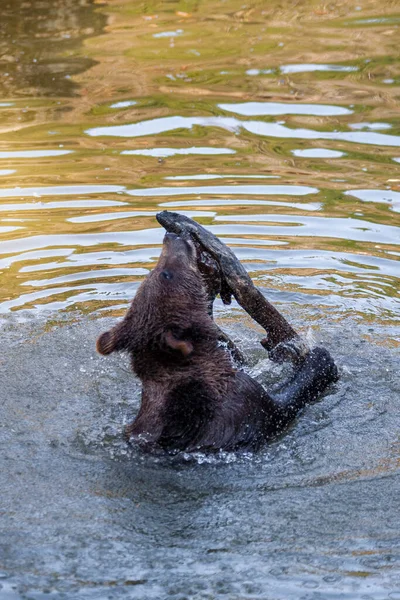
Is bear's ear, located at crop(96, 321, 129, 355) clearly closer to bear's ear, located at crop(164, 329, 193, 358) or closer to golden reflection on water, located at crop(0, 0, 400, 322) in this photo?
bear's ear, located at crop(164, 329, 193, 358)

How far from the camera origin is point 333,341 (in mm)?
8156

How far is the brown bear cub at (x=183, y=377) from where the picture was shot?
6328 millimetres

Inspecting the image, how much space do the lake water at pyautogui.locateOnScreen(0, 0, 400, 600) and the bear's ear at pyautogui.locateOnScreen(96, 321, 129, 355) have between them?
669 mm

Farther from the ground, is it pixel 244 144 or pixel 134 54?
pixel 134 54

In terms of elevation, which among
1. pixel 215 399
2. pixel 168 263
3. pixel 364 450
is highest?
pixel 168 263

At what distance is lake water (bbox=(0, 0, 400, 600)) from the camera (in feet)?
17.4

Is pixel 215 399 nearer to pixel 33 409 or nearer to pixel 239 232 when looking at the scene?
pixel 33 409

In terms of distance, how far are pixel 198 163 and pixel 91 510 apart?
23.0 feet

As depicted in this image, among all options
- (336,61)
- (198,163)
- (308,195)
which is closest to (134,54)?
(336,61)

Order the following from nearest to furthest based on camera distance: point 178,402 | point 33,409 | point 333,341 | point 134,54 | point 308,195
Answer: point 178,402
point 33,409
point 333,341
point 308,195
point 134,54

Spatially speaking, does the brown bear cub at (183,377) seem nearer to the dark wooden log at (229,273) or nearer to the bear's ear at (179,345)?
the bear's ear at (179,345)

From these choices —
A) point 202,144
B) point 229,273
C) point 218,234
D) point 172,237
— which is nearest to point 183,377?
point 229,273

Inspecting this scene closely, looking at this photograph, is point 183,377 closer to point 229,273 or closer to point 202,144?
point 229,273

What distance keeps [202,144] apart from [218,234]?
2645 mm
